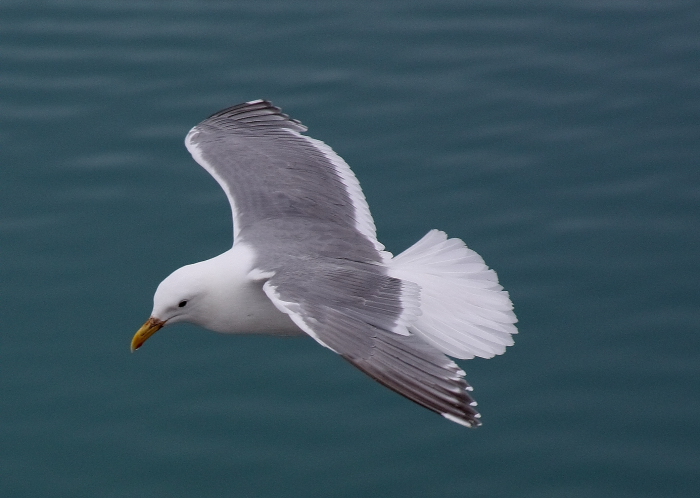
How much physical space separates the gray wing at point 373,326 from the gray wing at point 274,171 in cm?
63

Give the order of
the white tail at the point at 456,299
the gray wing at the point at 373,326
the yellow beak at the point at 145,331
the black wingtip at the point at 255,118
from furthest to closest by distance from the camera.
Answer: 1. the black wingtip at the point at 255,118
2. the yellow beak at the point at 145,331
3. the white tail at the point at 456,299
4. the gray wing at the point at 373,326

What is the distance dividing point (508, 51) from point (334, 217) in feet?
10.0

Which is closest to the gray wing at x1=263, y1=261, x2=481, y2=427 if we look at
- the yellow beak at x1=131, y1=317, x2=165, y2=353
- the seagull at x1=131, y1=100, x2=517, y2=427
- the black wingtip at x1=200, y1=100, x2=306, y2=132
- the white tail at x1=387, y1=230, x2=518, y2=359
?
the seagull at x1=131, y1=100, x2=517, y2=427

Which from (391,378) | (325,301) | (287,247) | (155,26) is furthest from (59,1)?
(391,378)

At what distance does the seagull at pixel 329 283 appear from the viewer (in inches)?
157

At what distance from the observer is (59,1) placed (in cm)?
838

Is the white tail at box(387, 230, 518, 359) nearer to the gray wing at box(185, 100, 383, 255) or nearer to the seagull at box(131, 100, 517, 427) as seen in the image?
the seagull at box(131, 100, 517, 427)

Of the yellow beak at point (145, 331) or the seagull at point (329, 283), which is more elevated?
the seagull at point (329, 283)

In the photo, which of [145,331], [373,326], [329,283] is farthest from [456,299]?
[145,331]

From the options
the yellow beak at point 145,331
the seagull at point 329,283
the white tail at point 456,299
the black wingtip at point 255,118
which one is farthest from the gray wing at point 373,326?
the black wingtip at point 255,118

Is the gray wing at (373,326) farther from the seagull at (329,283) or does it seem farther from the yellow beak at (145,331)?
the yellow beak at (145,331)

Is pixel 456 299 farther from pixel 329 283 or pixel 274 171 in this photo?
pixel 274 171

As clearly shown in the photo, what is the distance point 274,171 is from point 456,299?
1.18 m

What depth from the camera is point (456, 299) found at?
16.0ft
